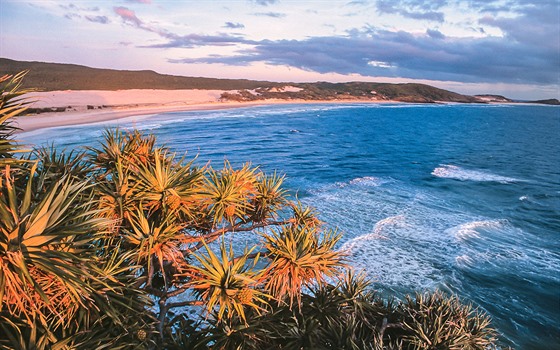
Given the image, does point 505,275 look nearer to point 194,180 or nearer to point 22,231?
point 194,180

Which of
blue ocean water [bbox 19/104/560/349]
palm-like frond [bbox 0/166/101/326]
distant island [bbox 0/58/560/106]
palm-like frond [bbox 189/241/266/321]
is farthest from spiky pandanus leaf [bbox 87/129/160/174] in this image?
distant island [bbox 0/58/560/106]

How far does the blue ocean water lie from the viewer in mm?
14133

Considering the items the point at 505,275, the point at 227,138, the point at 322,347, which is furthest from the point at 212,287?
the point at 227,138

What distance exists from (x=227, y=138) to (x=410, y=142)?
92.4ft

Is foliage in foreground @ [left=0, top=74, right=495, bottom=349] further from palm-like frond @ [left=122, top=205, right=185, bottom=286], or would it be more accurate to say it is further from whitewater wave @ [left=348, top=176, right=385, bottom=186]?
whitewater wave @ [left=348, top=176, right=385, bottom=186]

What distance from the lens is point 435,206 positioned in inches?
943

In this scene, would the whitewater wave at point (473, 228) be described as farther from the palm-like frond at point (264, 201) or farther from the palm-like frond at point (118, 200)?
the palm-like frond at point (118, 200)

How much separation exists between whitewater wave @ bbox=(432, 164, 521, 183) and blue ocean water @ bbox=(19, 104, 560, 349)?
0.36 feet

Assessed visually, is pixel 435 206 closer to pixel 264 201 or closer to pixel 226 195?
pixel 264 201

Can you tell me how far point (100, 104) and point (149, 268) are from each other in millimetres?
74220

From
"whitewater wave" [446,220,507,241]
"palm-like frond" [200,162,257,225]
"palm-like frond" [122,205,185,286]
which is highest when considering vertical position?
"palm-like frond" [200,162,257,225]

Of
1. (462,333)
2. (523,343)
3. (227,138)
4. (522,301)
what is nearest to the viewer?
(462,333)

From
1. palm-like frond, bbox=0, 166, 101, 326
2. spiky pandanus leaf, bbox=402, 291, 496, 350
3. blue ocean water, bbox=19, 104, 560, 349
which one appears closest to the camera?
palm-like frond, bbox=0, 166, 101, 326

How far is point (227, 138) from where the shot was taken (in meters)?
45.9
